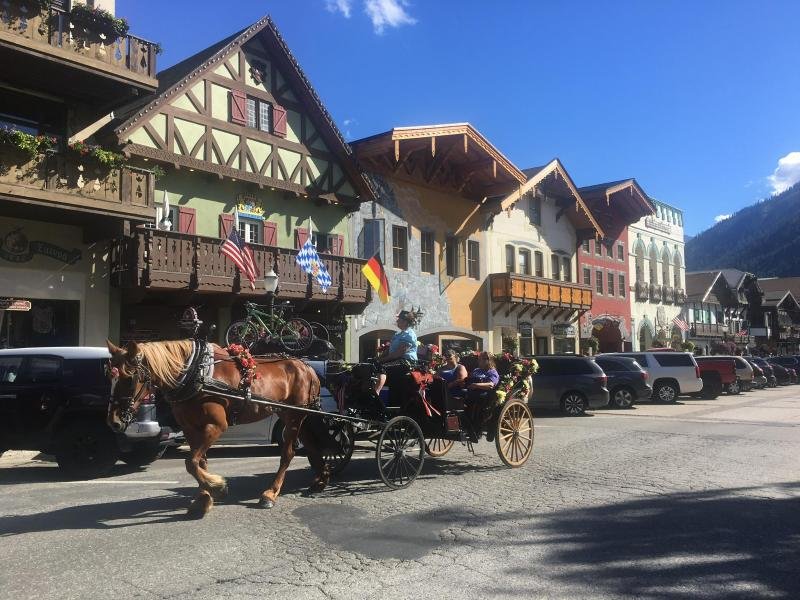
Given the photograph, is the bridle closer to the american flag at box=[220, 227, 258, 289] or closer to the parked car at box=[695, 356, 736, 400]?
the american flag at box=[220, 227, 258, 289]

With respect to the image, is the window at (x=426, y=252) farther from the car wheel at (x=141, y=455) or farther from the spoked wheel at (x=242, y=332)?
the car wheel at (x=141, y=455)

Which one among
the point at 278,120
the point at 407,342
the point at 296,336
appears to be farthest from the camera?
the point at 278,120

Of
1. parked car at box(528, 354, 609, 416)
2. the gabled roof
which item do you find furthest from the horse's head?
parked car at box(528, 354, 609, 416)

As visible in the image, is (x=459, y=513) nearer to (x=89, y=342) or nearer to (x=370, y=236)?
(x=89, y=342)

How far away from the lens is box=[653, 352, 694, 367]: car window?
24719 millimetres

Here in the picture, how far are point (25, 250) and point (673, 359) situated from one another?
2124 centimetres

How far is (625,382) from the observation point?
22.4 metres

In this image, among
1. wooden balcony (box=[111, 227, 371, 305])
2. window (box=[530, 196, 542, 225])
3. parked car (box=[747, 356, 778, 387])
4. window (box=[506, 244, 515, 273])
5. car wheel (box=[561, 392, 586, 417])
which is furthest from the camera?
parked car (box=[747, 356, 778, 387])

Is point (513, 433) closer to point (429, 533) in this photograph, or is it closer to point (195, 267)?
point (429, 533)

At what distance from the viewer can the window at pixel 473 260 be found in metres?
29.6

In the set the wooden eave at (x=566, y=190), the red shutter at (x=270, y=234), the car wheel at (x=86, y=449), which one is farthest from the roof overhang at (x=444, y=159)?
the car wheel at (x=86, y=449)

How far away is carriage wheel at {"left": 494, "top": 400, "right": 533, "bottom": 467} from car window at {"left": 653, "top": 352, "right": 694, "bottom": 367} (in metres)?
16.6

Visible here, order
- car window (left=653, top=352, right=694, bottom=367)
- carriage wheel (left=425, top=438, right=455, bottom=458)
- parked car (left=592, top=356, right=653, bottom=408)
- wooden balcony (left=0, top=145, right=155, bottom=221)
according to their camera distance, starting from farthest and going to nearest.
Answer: car window (left=653, top=352, right=694, bottom=367) < parked car (left=592, top=356, right=653, bottom=408) < wooden balcony (left=0, top=145, right=155, bottom=221) < carriage wheel (left=425, top=438, right=455, bottom=458)

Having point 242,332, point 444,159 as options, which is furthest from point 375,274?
point 444,159
